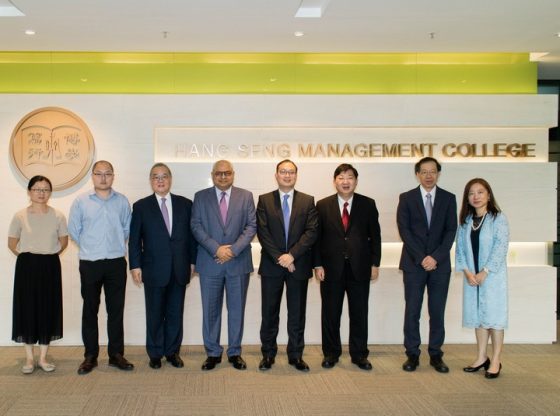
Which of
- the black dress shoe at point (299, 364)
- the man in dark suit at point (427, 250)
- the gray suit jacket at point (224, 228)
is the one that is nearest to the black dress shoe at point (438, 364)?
the man in dark suit at point (427, 250)

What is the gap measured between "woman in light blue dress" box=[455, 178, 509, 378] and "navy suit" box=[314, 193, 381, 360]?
814 millimetres

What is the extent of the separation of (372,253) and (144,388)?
7.58ft

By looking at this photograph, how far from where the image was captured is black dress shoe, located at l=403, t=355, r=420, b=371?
503 cm

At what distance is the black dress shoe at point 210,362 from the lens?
16.5 feet

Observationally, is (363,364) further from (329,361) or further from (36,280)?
(36,280)

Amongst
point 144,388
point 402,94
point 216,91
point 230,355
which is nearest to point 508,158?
point 402,94

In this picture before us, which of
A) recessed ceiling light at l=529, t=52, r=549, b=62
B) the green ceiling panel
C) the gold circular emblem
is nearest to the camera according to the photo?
the gold circular emblem

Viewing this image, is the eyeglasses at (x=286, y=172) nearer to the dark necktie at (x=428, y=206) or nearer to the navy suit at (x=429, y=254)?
the navy suit at (x=429, y=254)

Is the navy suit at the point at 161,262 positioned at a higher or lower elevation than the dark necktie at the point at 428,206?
lower

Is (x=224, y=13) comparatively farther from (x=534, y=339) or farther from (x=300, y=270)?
(x=534, y=339)

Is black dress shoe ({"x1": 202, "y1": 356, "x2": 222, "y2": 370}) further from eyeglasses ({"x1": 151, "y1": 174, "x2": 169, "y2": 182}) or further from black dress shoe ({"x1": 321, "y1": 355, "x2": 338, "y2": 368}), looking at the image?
Answer: eyeglasses ({"x1": 151, "y1": 174, "x2": 169, "y2": 182})

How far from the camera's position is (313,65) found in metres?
6.24

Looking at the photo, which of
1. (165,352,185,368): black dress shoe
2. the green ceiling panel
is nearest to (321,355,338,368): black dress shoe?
(165,352,185,368): black dress shoe

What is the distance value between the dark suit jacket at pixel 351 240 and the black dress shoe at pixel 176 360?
1.55 metres
